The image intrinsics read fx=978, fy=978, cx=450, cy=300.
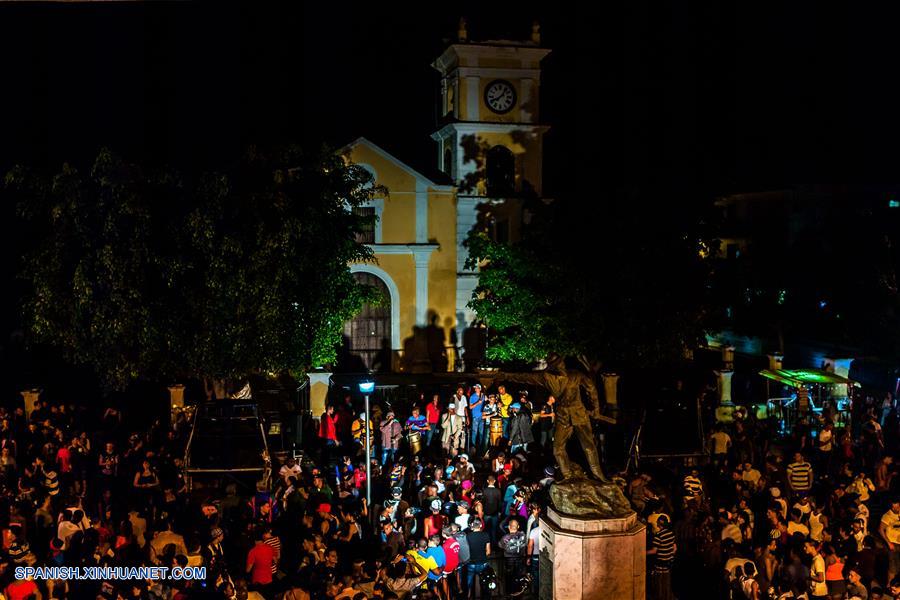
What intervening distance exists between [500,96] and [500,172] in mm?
2486

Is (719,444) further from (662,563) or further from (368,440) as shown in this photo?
(368,440)

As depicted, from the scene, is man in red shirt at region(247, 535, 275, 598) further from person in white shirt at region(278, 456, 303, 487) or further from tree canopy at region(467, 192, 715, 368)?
tree canopy at region(467, 192, 715, 368)

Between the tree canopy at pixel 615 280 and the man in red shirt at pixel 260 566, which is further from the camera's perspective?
the tree canopy at pixel 615 280

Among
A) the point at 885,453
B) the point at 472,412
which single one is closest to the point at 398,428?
the point at 472,412

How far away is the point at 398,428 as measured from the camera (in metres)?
19.2

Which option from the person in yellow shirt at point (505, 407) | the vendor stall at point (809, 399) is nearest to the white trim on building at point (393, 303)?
the person in yellow shirt at point (505, 407)

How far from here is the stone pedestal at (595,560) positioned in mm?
12742

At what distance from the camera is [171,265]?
19.9 metres

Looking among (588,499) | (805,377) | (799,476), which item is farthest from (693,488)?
(805,377)

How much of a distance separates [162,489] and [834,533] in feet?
35.4

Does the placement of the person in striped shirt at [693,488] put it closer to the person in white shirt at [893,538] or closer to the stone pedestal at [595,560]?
the person in white shirt at [893,538]

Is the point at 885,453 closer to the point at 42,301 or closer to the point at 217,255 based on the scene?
the point at 217,255

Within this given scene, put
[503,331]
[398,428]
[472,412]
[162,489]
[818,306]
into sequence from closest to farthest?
[162,489], [398,428], [472,412], [503,331], [818,306]

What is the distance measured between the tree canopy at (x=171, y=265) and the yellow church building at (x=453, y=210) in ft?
34.0
